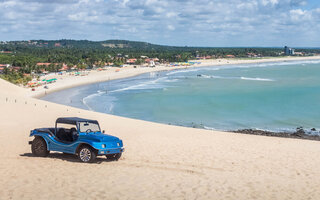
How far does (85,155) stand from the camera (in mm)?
11617

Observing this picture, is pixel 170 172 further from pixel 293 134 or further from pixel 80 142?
pixel 293 134

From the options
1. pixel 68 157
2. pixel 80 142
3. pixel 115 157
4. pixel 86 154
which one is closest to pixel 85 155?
pixel 86 154

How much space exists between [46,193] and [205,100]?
42012mm

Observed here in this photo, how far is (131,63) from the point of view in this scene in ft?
461

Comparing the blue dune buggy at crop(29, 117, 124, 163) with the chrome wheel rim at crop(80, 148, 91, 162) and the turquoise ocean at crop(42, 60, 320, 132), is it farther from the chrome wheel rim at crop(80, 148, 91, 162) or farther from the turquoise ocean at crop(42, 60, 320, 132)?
the turquoise ocean at crop(42, 60, 320, 132)

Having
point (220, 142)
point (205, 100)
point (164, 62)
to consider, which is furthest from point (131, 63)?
point (220, 142)

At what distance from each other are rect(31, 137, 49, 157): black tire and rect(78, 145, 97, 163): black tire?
148 centimetres

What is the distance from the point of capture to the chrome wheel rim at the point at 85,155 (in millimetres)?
11578

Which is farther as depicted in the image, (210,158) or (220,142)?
(220,142)

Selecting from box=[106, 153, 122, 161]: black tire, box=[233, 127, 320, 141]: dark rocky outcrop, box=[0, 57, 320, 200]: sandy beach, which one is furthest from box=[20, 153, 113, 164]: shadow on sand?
box=[233, 127, 320, 141]: dark rocky outcrop

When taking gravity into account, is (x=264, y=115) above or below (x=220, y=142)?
below

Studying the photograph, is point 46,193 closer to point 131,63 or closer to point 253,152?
point 253,152

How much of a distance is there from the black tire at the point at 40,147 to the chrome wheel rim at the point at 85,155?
1.57 m

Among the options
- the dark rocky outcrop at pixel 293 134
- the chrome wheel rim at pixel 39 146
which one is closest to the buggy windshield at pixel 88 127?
the chrome wheel rim at pixel 39 146
